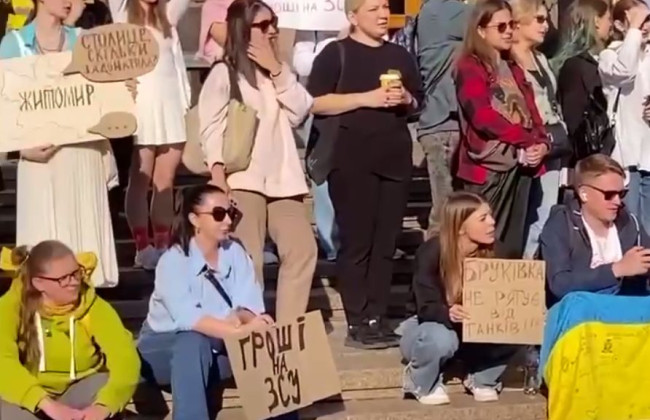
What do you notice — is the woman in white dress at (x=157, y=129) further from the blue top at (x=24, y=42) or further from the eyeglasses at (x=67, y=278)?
the eyeglasses at (x=67, y=278)

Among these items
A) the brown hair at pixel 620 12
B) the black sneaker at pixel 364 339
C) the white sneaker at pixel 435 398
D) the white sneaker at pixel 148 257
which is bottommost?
the white sneaker at pixel 435 398

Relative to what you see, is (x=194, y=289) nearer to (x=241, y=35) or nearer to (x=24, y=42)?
(x=241, y=35)

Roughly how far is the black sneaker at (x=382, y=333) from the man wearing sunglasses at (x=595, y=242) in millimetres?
754

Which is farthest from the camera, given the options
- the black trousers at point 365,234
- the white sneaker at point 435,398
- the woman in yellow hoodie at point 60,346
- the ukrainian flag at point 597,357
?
the black trousers at point 365,234


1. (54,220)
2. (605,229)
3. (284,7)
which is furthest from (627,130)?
(54,220)

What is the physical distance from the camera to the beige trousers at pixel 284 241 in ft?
20.4

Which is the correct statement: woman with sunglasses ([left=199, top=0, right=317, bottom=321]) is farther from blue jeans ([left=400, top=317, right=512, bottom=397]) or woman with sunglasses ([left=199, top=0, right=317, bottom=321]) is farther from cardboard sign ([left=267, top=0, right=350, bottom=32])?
cardboard sign ([left=267, top=0, right=350, bottom=32])

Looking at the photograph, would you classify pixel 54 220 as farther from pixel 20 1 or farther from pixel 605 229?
pixel 605 229

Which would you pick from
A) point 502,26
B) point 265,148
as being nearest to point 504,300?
point 265,148

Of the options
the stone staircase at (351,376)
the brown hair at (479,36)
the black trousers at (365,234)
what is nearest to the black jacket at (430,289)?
the black trousers at (365,234)

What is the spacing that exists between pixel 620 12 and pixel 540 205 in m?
1.14

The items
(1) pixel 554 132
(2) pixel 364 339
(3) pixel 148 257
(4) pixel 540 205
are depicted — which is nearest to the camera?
(2) pixel 364 339

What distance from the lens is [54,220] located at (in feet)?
20.0

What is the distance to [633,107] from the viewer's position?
7391mm
